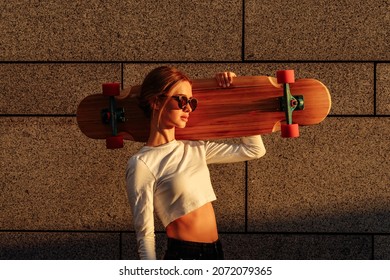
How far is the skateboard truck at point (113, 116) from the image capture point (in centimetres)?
420

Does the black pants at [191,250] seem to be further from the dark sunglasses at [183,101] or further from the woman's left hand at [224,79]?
the woman's left hand at [224,79]

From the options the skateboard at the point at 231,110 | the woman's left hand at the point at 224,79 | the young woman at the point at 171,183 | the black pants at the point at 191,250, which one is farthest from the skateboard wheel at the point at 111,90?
the black pants at the point at 191,250

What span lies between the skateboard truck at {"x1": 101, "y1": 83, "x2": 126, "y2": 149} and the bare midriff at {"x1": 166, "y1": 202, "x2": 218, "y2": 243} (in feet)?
2.62

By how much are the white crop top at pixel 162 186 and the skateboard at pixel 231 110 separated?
35 centimetres

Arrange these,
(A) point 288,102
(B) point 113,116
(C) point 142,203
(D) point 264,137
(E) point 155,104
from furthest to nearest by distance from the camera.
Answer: (D) point 264,137
(B) point 113,116
(A) point 288,102
(E) point 155,104
(C) point 142,203

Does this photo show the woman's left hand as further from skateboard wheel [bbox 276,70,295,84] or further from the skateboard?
skateboard wheel [bbox 276,70,295,84]

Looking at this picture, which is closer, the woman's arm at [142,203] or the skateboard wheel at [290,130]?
the woman's arm at [142,203]

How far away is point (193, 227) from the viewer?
3902 millimetres

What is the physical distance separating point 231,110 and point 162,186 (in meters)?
0.87

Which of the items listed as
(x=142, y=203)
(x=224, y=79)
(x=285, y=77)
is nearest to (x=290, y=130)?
(x=285, y=77)

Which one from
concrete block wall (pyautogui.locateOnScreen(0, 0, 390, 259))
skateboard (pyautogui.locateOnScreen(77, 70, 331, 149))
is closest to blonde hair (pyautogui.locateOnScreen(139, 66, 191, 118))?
skateboard (pyautogui.locateOnScreen(77, 70, 331, 149))

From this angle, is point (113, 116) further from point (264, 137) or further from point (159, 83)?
point (264, 137)

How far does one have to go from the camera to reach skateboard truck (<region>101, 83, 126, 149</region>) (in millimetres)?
4195

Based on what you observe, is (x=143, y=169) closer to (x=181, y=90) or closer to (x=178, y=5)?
(x=181, y=90)
